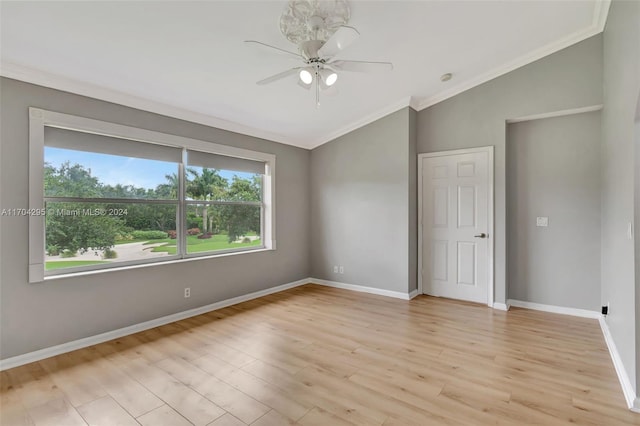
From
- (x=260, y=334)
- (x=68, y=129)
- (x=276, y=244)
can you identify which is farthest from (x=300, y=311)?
(x=68, y=129)

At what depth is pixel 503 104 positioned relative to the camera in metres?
4.04

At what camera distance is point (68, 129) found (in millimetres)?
2945

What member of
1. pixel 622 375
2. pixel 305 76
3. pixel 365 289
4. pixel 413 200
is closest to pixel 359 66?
pixel 305 76

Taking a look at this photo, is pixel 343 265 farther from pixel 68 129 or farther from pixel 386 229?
pixel 68 129

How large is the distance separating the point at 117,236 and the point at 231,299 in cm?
167

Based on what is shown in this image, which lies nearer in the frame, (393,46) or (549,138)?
(393,46)

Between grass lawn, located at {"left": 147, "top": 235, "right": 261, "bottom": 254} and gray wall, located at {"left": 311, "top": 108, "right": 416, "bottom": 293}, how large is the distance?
149 centimetres

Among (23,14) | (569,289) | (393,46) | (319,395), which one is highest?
(393,46)

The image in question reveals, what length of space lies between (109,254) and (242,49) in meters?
2.51

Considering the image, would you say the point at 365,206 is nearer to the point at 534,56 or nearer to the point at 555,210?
the point at 555,210

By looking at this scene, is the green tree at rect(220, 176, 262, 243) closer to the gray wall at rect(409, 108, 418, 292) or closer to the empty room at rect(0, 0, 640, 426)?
the empty room at rect(0, 0, 640, 426)

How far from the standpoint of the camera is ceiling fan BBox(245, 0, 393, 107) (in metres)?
2.18

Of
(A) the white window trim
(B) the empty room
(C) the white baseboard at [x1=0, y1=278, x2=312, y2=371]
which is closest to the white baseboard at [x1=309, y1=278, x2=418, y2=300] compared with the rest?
(B) the empty room

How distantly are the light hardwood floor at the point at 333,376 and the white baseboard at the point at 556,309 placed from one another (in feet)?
0.57
